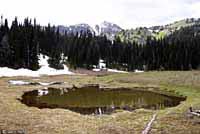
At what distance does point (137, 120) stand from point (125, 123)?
1.63m

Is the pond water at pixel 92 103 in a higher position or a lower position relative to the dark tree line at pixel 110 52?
lower

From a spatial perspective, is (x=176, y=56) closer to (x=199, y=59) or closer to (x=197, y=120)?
(x=199, y=59)

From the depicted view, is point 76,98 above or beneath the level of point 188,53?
beneath

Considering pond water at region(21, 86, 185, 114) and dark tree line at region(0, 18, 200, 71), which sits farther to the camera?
dark tree line at region(0, 18, 200, 71)

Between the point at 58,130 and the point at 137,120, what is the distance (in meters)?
6.75

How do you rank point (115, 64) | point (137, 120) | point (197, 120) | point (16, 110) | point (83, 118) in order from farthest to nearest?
point (115, 64) → point (16, 110) → point (83, 118) → point (137, 120) → point (197, 120)

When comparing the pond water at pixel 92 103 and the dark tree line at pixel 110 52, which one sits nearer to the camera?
the pond water at pixel 92 103

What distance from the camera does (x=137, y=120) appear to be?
81.8ft

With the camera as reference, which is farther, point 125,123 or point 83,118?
point 83,118

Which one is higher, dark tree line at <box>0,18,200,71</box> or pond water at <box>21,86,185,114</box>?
dark tree line at <box>0,18,200,71</box>

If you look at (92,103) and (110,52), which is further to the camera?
(110,52)

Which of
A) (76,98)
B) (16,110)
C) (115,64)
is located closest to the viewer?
(16,110)

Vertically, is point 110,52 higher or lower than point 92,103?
higher

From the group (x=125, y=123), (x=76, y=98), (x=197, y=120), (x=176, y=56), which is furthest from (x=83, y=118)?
(x=176, y=56)
